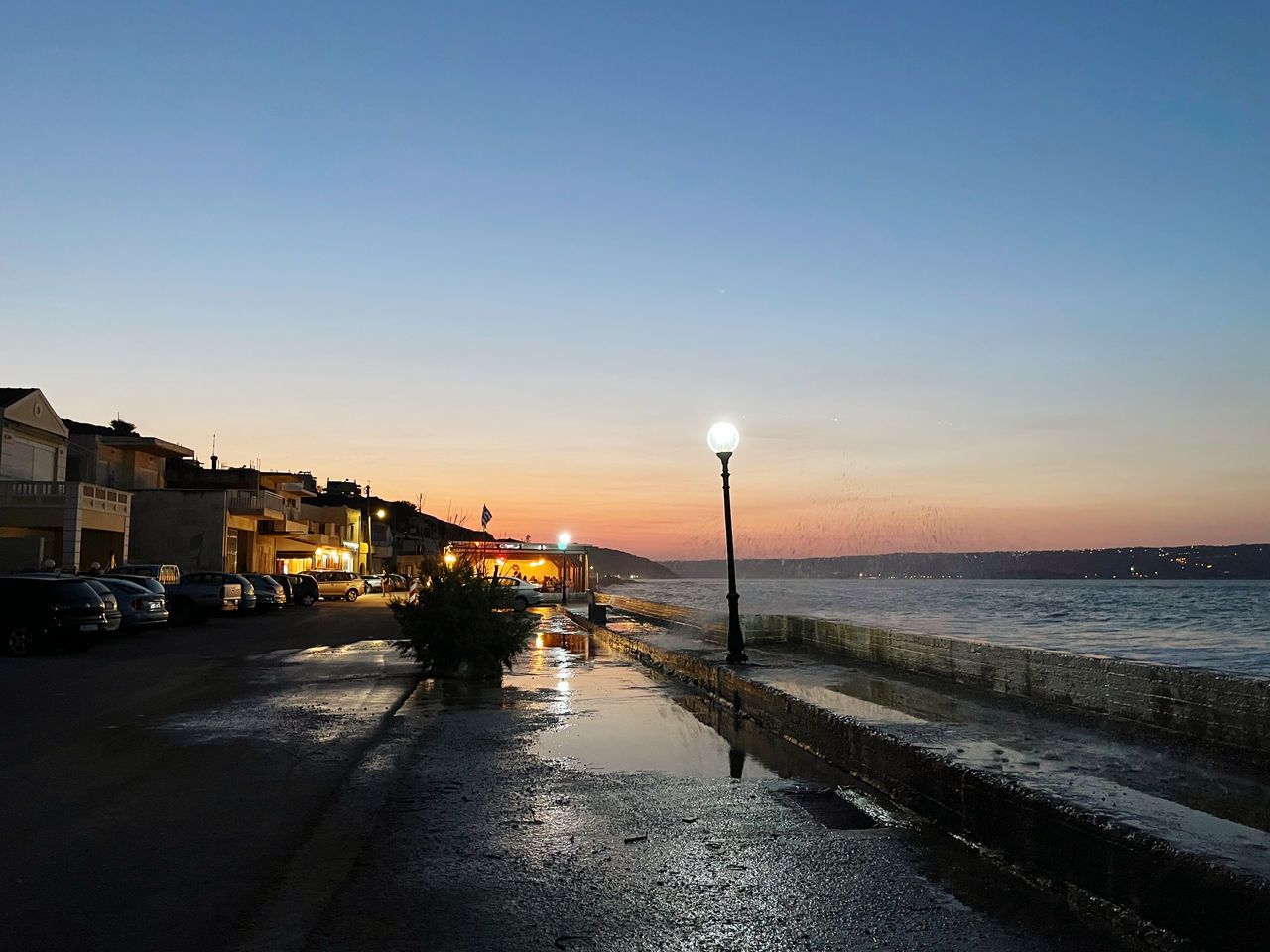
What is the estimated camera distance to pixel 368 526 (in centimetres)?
10812

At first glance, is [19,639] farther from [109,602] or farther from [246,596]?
[246,596]

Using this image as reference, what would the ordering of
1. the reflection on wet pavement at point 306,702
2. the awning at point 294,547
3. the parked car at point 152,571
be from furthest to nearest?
the awning at point 294,547 → the parked car at point 152,571 → the reflection on wet pavement at point 306,702

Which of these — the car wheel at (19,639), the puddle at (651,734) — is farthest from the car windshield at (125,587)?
the puddle at (651,734)

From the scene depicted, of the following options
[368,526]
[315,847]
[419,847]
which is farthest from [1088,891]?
[368,526]

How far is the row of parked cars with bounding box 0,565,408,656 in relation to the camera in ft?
68.8

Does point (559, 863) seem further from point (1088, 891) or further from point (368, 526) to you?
point (368, 526)

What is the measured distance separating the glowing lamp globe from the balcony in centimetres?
4922

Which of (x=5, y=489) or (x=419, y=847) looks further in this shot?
(x=5, y=489)

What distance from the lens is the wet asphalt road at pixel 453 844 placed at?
16.0ft

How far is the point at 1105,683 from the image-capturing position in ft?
35.0

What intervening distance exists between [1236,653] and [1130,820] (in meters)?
37.9

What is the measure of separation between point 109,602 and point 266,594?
16.6 metres

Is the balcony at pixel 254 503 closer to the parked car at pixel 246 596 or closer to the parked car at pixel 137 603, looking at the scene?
the parked car at pixel 246 596

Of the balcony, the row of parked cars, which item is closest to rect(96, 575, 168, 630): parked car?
the row of parked cars
